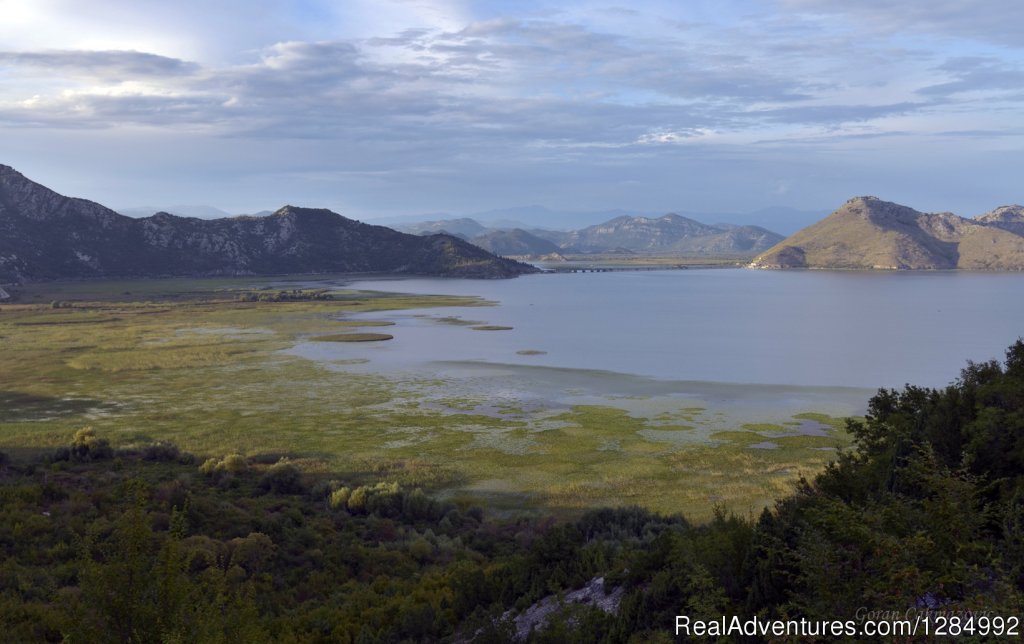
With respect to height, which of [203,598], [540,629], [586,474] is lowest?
[586,474]

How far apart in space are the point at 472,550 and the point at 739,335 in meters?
69.1

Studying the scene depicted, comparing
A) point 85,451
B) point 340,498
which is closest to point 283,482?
point 340,498

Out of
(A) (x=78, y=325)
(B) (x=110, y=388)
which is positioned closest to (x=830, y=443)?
(B) (x=110, y=388)

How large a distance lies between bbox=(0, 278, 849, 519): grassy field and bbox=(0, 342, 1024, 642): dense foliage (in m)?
4.61

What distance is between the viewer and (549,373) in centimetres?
5922

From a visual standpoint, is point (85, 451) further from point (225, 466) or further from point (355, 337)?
point (355, 337)

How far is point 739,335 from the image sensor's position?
84812 millimetres

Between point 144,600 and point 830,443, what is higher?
point 144,600

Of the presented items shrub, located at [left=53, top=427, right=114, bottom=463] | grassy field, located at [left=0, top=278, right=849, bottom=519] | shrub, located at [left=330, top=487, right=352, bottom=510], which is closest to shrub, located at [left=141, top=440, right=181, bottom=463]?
shrub, located at [left=53, top=427, right=114, bottom=463]

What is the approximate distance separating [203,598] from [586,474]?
2270 cm

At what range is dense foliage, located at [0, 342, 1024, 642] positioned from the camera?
9492 millimetres

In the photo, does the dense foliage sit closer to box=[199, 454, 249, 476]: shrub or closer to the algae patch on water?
box=[199, 454, 249, 476]: shrub

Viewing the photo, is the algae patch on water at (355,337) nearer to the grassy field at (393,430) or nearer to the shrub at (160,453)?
the grassy field at (393,430)

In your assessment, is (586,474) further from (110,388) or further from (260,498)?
(110,388)
